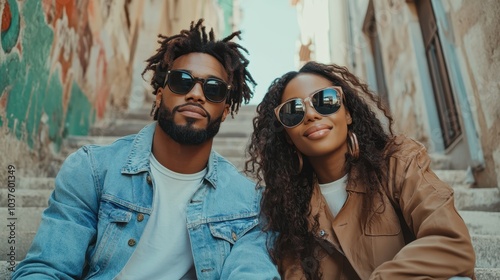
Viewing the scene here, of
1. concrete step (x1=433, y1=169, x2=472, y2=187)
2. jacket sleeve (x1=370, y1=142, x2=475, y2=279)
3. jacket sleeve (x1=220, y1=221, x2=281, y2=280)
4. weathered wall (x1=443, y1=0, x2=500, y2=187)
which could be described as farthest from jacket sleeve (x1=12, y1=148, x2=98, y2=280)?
concrete step (x1=433, y1=169, x2=472, y2=187)

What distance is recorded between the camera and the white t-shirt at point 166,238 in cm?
157

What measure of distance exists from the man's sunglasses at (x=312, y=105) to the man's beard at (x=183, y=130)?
323 millimetres

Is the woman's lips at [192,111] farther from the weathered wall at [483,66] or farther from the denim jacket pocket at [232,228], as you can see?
the weathered wall at [483,66]

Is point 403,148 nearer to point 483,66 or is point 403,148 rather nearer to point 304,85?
point 304,85

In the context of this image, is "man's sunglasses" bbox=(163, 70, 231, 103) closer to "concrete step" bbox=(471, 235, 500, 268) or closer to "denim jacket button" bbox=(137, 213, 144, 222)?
"denim jacket button" bbox=(137, 213, 144, 222)

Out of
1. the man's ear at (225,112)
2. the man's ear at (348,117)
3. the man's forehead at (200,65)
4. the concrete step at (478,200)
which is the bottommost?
the concrete step at (478,200)

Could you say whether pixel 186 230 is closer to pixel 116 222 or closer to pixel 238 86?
pixel 116 222

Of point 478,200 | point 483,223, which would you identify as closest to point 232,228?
point 483,223

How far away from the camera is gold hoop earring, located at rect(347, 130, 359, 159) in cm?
175

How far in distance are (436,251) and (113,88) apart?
550 centimetres

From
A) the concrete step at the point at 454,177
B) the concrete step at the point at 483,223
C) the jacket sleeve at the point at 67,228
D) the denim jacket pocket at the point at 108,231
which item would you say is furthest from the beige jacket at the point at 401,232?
the concrete step at the point at 454,177

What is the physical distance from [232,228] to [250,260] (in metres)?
0.22

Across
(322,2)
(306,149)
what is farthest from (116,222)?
(322,2)

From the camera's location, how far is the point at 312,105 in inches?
69.0
